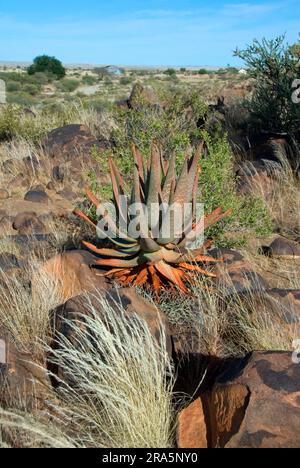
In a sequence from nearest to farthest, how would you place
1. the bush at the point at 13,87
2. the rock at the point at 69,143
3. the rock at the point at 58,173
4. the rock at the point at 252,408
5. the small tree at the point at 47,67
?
the rock at the point at 252,408
the rock at the point at 58,173
the rock at the point at 69,143
the bush at the point at 13,87
the small tree at the point at 47,67

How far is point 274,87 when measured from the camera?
9.66m

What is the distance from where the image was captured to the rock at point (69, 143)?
9273mm

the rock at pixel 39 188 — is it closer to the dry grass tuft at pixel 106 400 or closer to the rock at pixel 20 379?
the rock at pixel 20 379

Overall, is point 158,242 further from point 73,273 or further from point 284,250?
point 284,250

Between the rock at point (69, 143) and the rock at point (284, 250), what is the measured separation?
4200 mm

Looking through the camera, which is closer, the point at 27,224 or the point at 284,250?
the point at 284,250

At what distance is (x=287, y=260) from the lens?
5.82m

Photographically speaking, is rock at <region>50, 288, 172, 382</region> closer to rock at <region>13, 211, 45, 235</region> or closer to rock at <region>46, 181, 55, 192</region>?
rock at <region>13, 211, 45, 235</region>

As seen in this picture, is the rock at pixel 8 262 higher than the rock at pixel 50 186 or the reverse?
the reverse

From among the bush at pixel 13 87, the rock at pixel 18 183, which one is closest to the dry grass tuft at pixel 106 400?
the rock at pixel 18 183

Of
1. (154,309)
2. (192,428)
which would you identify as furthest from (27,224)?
(192,428)

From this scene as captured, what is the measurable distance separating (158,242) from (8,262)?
1.49 m

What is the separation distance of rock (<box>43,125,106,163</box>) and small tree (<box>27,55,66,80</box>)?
47957 millimetres
